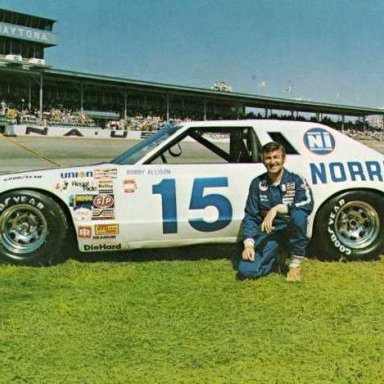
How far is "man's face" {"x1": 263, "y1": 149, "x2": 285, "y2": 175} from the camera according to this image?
15.8 feet

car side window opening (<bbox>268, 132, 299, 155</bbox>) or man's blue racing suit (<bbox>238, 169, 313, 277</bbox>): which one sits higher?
car side window opening (<bbox>268, 132, 299, 155</bbox>)

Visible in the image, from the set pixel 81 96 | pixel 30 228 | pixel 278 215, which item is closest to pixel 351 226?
pixel 278 215

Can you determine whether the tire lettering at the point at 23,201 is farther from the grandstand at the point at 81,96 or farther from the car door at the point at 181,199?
the grandstand at the point at 81,96

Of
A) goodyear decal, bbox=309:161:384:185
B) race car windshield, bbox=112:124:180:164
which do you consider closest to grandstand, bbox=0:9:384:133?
race car windshield, bbox=112:124:180:164

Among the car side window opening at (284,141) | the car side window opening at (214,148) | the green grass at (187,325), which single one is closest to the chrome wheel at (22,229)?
the green grass at (187,325)

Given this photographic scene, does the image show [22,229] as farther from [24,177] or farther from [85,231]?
[85,231]

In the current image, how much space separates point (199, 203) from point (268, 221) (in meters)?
0.72

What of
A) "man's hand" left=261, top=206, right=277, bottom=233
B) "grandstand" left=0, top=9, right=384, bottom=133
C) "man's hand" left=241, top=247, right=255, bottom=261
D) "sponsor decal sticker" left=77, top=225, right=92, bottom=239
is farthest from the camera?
"grandstand" left=0, top=9, right=384, bottom=133

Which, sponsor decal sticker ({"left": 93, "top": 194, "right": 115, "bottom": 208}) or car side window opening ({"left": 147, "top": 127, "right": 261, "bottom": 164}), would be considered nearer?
sponsor decal sticker ({"left": 93, "top": 194, "right": 115, "bottom": 208})

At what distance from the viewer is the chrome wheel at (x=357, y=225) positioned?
17.8ft

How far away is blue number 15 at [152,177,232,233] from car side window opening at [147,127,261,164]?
10.0 inches

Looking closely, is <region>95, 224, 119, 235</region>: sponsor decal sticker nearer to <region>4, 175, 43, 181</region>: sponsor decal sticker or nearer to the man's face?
<region>4, 175, 43, 181</region>: sponsor decal sticker

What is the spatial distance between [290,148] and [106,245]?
1.99 meters

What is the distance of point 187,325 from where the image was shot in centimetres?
356
